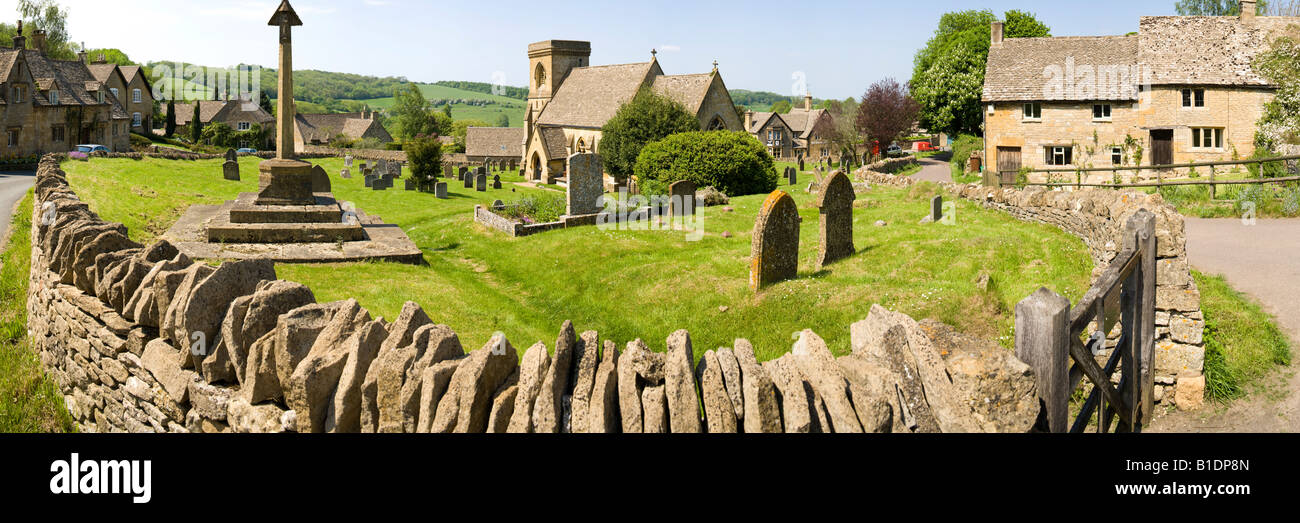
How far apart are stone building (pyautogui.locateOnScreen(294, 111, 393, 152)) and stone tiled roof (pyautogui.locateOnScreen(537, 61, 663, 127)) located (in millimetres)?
41551

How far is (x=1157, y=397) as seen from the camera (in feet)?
28.0

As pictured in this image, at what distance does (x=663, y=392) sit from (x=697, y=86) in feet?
169

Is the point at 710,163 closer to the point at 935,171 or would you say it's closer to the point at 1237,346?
the point at 935,171

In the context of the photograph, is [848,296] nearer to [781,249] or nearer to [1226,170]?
[781,249]

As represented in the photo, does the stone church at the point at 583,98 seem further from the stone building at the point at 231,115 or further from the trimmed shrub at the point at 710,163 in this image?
the stone building at the point at 231,115

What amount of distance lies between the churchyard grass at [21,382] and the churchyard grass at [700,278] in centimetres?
417

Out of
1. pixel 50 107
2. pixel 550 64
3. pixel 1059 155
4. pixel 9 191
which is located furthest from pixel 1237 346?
pixel 50 107

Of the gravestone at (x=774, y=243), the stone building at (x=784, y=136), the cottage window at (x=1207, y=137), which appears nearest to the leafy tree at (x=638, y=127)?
the cottage window at (x=1207, y=137)

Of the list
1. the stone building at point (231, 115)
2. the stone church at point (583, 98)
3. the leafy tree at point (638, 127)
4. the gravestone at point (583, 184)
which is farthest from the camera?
the stone building at point (231, 115)

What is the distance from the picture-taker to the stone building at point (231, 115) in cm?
8619

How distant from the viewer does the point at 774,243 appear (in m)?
14.6

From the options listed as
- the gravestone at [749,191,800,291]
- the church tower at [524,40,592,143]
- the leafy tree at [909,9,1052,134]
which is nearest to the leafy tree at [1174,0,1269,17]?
the leafy tree at [909,9,1052,134]

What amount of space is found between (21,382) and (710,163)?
27020 mm

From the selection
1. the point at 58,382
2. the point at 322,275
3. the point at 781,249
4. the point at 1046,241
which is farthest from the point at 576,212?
the point at 58,382
